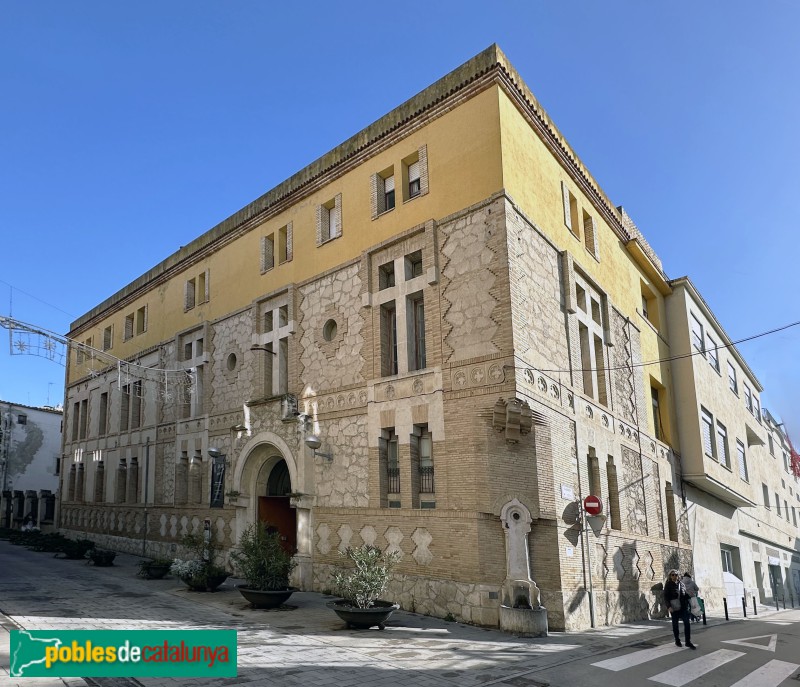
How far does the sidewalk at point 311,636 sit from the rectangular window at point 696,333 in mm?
10718

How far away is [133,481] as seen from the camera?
25.5 m

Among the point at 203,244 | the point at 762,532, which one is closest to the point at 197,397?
the point at 203,244

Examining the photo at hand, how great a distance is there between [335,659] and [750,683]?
19.6ft

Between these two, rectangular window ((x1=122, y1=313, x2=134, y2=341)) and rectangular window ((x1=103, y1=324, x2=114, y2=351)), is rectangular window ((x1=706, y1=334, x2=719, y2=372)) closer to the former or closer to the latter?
rectangular window ((x1=122, y1=313, x2=134, y2=341))

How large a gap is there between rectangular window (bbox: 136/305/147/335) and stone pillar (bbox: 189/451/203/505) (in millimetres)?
7930

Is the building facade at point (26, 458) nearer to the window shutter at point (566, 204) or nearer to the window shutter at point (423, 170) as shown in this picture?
the window shutter at point (423, 170)

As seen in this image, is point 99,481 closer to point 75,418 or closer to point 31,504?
point 75,418

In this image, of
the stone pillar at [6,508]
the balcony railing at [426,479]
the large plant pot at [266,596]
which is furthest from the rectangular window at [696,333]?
the stone pillar at [6,508]

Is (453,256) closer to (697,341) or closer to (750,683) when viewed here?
(750,683)

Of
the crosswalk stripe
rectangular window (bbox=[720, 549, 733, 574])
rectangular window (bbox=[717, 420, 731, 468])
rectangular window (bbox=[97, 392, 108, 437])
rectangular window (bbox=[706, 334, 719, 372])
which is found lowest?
rectangular window (bbox=[720, 549, 733, 574])

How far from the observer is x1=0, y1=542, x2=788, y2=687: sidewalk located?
8.61 metres

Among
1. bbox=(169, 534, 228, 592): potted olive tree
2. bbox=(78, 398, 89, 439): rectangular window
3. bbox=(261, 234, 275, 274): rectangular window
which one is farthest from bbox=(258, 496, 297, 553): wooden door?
bbox=(78, 398, 89, 439): rectangular window

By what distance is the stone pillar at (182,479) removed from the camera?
22250mm

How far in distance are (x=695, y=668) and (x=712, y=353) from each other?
18707 mm
